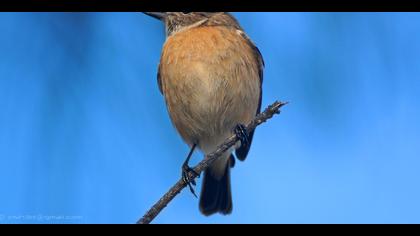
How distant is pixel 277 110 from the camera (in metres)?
3.34

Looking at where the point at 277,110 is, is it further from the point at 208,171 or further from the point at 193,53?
the point at 208,171

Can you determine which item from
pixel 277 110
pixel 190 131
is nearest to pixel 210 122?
pixel 190 131

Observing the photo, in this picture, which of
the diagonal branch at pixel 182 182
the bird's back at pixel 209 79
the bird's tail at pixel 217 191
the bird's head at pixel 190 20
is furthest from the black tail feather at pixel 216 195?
the diagonal branch at pixel 182 182

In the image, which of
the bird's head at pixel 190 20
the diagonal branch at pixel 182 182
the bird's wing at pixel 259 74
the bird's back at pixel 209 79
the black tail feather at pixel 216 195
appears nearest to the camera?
the diagonal branch at pixel 182 182

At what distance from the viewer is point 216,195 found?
223 inches

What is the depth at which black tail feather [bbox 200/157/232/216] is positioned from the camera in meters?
5.56

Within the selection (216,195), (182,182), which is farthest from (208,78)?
(182,182)

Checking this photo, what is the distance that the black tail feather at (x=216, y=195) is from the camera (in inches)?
219

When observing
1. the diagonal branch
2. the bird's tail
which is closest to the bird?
the bird's tail

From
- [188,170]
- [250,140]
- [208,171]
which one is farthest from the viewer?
[208,171]

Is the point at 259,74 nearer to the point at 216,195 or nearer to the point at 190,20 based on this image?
the point at 190,20

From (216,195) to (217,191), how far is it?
0.17 feet

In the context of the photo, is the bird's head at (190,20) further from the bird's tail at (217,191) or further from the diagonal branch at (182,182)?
the diagonal branch at (182,182)
